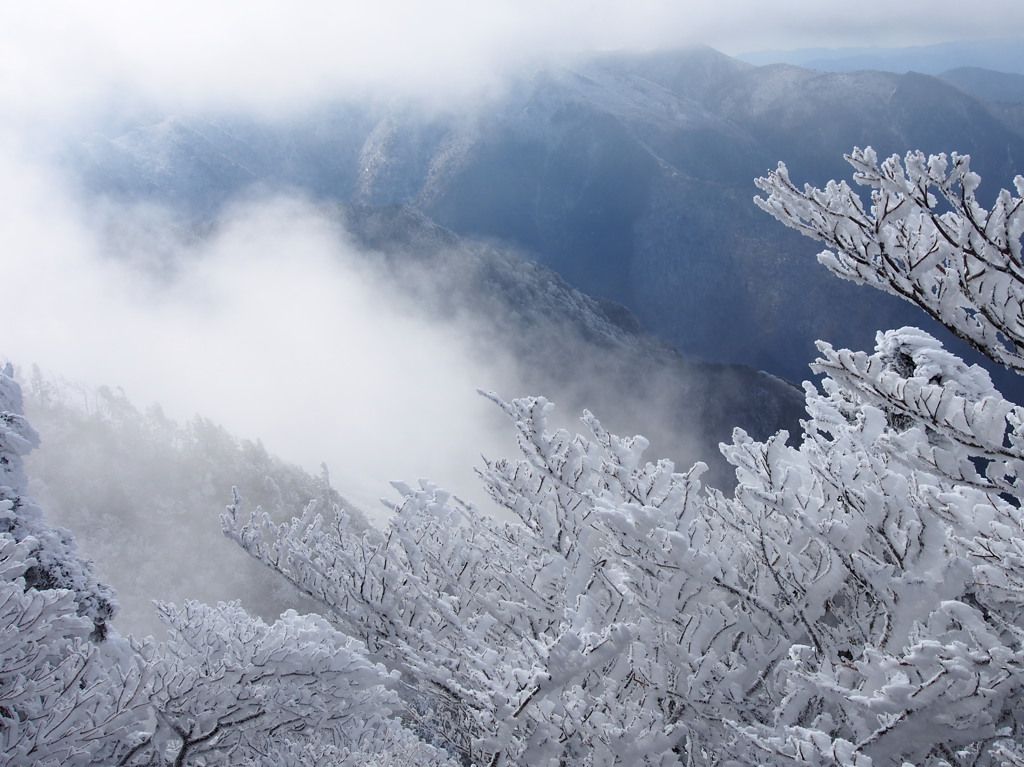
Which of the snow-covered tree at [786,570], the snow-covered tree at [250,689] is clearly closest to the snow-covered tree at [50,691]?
the snow-covered tree at [250,689]

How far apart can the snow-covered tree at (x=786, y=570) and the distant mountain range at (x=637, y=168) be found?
117085mm

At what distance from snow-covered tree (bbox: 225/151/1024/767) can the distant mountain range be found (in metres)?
117

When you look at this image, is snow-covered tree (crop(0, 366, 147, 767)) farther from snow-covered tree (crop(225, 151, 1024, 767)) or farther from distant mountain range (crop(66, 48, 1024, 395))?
distant mountain range (crop(66, 48, 1024, 395))

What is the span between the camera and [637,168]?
133125 mm

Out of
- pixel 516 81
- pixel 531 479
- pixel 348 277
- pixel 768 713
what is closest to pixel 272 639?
pixel 531 479

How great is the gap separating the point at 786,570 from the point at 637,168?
140 m

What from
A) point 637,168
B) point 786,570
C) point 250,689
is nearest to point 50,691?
point 250,689

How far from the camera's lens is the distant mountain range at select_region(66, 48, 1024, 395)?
121 metres

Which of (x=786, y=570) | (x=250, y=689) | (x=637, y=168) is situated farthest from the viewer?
(x=637, y=168)

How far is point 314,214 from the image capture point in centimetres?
11406

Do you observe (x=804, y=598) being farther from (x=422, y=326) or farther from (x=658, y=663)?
(x=422, y=326)

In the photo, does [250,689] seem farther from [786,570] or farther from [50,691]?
[786,570]

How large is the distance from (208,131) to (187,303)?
52241 millimetres

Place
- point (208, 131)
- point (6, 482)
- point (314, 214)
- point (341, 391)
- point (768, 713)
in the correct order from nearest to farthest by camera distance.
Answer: point (768, 713) → point (6, 482) → point (341, 391) → point (314, 214) → point (208, 131)
